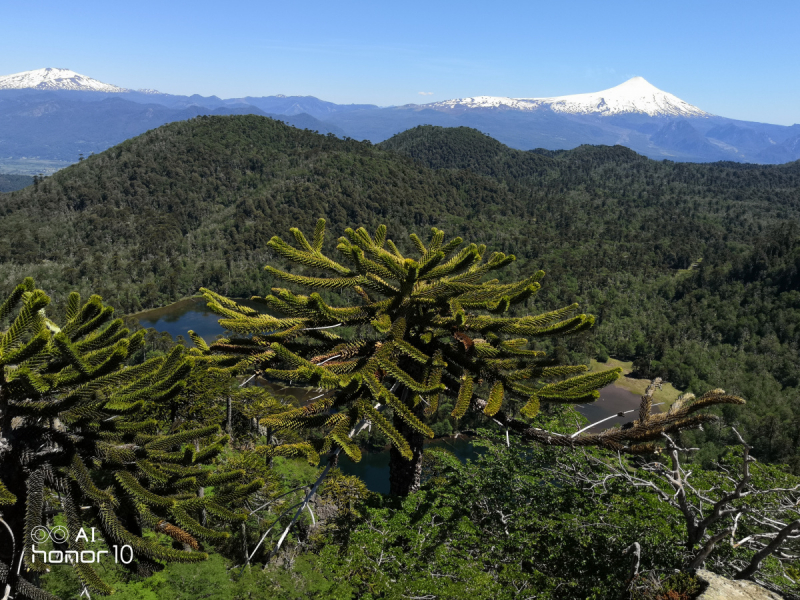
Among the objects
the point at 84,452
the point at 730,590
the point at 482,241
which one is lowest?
the point at 482,241

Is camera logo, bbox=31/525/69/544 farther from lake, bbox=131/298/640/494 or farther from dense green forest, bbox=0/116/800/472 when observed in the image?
dense green forest, bbox=0/116/800/472

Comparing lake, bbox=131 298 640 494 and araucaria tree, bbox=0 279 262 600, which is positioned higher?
araucaria tree, bbox=0 279 262 600

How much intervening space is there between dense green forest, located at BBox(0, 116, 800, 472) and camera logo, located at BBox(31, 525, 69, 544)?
65033 millimetres

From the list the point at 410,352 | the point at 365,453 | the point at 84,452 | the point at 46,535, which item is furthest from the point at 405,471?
the point at 365,453

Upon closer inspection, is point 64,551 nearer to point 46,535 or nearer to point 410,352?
point 46,535

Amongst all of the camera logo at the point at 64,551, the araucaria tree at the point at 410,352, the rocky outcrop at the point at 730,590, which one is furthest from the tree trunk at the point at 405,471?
the rocky outcrop at the point at 730,590

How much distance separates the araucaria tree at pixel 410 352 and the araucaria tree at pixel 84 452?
3.71 feet

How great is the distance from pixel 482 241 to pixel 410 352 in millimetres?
150022

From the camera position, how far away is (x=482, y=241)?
150 meters

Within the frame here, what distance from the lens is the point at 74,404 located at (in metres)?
4.52

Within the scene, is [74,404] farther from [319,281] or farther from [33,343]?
[319,281]

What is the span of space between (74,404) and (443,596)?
6.09m

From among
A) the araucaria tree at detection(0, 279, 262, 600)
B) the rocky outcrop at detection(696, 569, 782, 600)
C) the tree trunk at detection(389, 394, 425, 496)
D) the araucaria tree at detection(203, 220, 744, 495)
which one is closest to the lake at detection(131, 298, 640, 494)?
the rocky outcrop at detection(696, 569, 782, 600)

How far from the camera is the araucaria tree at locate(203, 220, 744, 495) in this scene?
3.93 meters
